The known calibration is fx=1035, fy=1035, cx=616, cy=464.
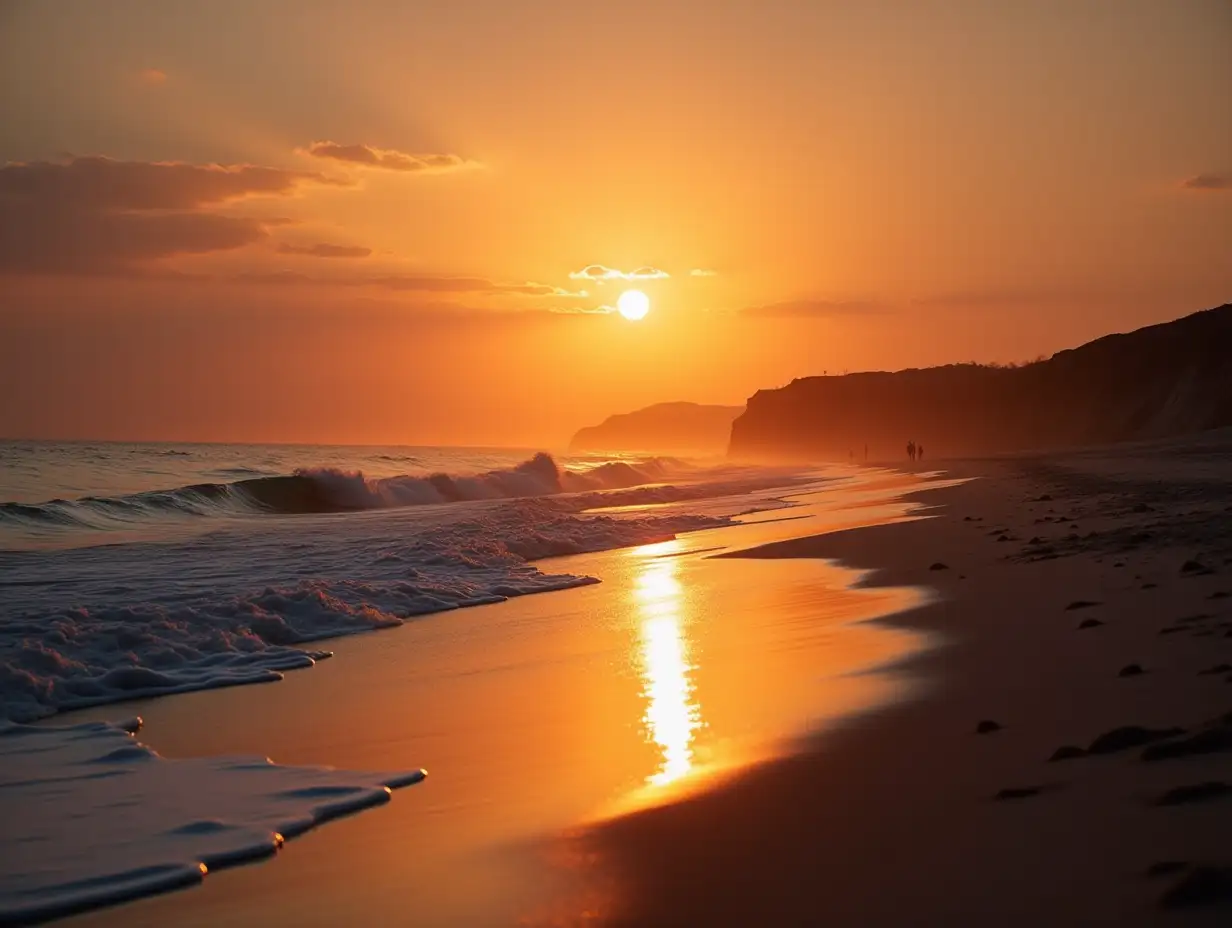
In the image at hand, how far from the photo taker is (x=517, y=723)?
5.66 m

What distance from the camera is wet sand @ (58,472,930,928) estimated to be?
3.48 meters

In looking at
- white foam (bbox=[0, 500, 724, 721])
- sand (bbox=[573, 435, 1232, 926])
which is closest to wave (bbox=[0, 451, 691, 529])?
white foam (bbox=[0, 500, 724, 721])

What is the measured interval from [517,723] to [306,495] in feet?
90.9

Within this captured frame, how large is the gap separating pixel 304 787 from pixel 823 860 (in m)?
2.50

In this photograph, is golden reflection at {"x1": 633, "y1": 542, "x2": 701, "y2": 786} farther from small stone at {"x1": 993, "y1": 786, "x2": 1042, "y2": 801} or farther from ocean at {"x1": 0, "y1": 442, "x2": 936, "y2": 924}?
small stone at {"x1": 993, "y1": 786, "x2": 1042, "y2": 801}

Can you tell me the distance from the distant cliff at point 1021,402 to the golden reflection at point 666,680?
55.0 metres

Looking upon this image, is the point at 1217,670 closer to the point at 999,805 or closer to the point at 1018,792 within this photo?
the point at 1018,792

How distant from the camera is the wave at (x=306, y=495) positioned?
2266 cm

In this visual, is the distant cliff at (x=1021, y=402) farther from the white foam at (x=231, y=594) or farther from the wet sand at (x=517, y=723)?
the wet sand at (x=517, y=723)

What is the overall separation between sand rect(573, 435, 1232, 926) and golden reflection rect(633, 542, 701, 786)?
0.50 m

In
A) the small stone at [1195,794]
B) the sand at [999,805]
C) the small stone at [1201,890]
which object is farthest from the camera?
the small stone at [1195,794]

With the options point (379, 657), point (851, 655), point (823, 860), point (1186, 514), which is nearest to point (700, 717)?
point (851, 655)

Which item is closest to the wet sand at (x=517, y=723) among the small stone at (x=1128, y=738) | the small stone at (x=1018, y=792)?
the small stone at (x=1018, y=792)

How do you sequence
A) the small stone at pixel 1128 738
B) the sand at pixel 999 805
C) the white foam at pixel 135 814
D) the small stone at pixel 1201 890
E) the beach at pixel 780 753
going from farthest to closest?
1. the small stone at pixel 1128 738
2. the white foam at pixel 135 814
3. the beach at pixel 780 753
4. the sand at pixel 999 805
5. the small stone at pixel 1201 890
